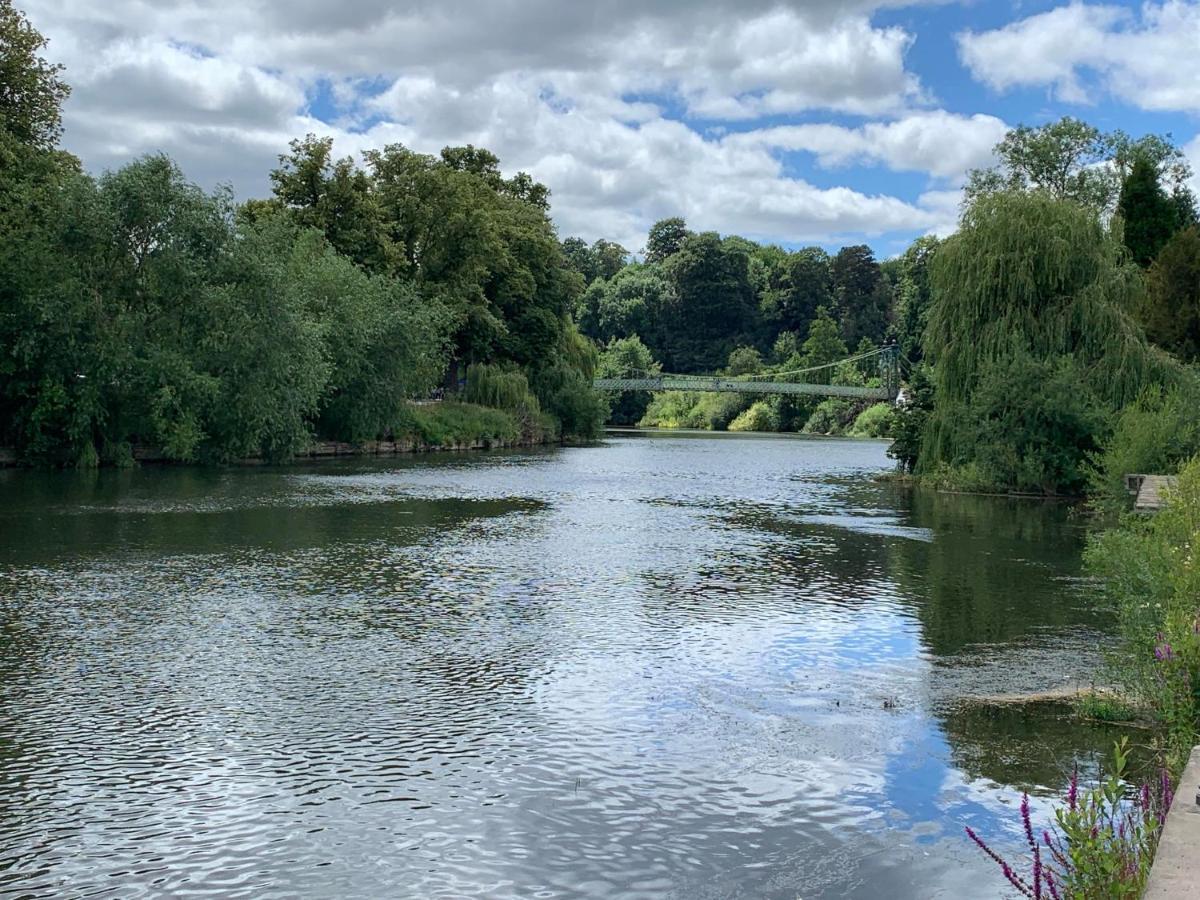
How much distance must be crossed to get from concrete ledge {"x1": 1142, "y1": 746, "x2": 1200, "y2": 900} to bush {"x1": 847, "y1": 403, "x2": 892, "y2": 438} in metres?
89.7

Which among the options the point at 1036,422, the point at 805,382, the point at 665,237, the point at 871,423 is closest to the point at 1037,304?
the point at 1036,422

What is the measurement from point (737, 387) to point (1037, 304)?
223ft

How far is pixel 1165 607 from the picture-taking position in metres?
9.30

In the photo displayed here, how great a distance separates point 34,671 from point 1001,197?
102 feet

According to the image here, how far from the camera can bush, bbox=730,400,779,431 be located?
10850cm

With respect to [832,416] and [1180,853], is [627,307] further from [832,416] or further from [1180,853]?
[1180,853]

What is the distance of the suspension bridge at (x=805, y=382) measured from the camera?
9831cm

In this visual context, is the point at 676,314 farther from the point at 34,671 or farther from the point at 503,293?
the point at 34,671

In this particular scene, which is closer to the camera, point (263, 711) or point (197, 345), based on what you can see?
point (263, 711)

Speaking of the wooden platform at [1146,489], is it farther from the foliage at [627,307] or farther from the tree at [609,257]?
the tree at [609,257]

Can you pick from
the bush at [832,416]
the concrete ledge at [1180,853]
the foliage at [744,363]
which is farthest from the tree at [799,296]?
the concrete ledge at [1180,853]

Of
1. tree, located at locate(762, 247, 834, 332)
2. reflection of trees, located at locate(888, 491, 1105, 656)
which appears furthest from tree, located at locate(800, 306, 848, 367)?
reflection of trees, located at locate(888, 491, 1105, 656)

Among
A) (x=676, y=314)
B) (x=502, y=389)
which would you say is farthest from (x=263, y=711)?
(x=676, y=314)

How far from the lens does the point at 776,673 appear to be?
36.3ft
